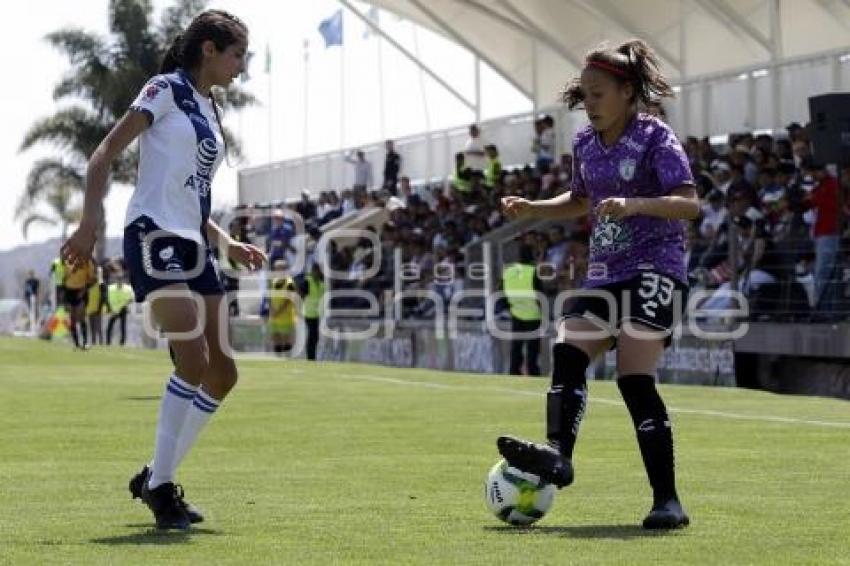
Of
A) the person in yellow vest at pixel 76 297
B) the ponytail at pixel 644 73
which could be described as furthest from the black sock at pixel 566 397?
the person in yellow vest at pixel 76 297

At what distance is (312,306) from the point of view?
39281 mm

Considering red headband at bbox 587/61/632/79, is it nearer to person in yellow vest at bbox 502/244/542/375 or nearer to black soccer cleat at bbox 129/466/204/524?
black soccer cleat at bbox 129/466/204/524

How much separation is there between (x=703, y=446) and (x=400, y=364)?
22.8m

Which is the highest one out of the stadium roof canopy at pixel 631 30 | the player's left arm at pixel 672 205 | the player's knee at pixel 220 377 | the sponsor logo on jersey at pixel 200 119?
the stadium roof canopy at pixel 631 30

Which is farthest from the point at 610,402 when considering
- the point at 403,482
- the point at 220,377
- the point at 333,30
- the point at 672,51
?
the point at 333,30

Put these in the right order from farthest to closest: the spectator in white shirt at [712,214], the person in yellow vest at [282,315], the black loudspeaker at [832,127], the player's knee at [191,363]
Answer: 1. the person in yellow vest at [282,315]
2. the spectator in white shirt at [712,214]
3. the black loudspeaker at [832,127]
4. the player's knee at [191,363]

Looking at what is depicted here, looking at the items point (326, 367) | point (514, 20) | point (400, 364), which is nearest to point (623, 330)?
point (326, 367)

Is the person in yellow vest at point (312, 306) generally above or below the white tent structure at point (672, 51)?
below

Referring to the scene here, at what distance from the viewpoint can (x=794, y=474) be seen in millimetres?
11172

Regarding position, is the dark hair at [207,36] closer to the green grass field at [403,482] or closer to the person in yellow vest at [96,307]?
the green grass field at [403,482]

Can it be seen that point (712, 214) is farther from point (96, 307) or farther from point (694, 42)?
point (96, 307)

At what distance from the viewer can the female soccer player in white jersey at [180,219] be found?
8.68 metres

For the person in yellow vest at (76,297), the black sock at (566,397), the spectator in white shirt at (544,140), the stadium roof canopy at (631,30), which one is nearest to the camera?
the black sock at (566,397)

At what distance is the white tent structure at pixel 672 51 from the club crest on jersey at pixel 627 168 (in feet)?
67.3
